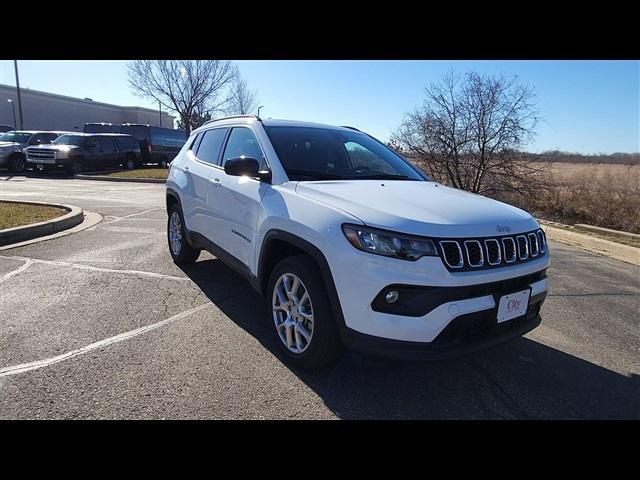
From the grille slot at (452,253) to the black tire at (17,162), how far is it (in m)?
22.9

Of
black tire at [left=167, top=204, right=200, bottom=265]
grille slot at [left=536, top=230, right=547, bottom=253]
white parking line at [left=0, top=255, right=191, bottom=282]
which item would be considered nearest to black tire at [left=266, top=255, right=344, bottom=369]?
grille slot at [left=536, top=230, right=547, bottom=253]

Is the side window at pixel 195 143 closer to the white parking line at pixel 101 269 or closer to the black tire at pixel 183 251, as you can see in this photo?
the black tire at pixel 183 251

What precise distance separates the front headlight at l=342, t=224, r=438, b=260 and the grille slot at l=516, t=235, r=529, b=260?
2.46 feet

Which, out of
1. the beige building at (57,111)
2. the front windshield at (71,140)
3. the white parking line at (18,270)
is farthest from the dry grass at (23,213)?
the beige building at (57,111)

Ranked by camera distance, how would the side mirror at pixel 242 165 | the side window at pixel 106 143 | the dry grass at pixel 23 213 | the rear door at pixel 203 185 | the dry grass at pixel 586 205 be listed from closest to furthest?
the side mirror at pixel 242 165 < the rear door at pixel 203 185 < the dry grass at pixel 23 213 < the dry grass at pixel 586 205 < the side window at pixel 106 143

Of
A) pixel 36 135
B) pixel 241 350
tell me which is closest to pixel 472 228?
pixel 241 350

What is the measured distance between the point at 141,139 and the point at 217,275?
887 inches

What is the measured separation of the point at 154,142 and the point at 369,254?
83.9 ft

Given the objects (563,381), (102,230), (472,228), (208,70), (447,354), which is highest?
(208,70)

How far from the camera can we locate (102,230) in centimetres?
757

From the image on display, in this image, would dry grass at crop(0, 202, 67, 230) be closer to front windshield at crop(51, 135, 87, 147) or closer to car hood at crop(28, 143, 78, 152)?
car hood at crop(28, 143, 78, 152)

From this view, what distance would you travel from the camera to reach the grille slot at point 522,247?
2.82m

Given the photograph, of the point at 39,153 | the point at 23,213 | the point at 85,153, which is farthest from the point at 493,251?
the point at 85,153

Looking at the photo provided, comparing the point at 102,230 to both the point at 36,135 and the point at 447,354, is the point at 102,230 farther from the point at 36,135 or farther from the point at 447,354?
the point at 36,135
